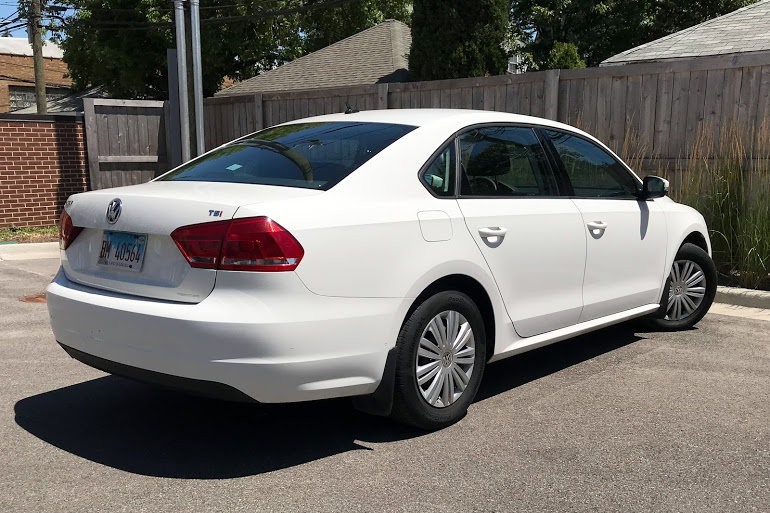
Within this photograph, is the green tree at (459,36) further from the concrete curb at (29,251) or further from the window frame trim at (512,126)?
the window frame trim at (512,126)

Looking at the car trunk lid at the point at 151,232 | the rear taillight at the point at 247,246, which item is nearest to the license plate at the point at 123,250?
the car trunk lid at the point at 151,232

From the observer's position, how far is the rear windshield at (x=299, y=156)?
397 cm

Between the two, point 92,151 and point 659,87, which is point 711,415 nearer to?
point 659,87

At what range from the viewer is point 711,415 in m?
4.40

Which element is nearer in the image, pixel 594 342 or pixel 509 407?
pixel 509 407

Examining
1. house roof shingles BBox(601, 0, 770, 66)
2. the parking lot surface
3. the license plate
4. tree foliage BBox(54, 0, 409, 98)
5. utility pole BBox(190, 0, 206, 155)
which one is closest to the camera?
the parking lot surface

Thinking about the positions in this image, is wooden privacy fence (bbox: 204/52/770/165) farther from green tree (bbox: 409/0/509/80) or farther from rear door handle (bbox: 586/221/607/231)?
green tree (bbox: 409/0/509/80)

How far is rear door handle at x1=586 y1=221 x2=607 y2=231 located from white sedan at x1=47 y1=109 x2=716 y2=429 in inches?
0.7

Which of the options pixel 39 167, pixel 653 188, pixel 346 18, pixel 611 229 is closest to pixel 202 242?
pixel 611 229

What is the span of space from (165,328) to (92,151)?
10.8 metres

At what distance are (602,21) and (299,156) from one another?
2685 centimetres

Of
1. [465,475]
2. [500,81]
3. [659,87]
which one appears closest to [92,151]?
[500,81]

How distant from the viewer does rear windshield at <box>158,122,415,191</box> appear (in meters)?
3.97

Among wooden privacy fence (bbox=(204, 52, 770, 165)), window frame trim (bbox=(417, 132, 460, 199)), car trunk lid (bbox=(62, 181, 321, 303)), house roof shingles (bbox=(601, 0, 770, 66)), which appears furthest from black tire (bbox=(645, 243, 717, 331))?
house roof shingles (bbox=(601, 0, 770, 66))
